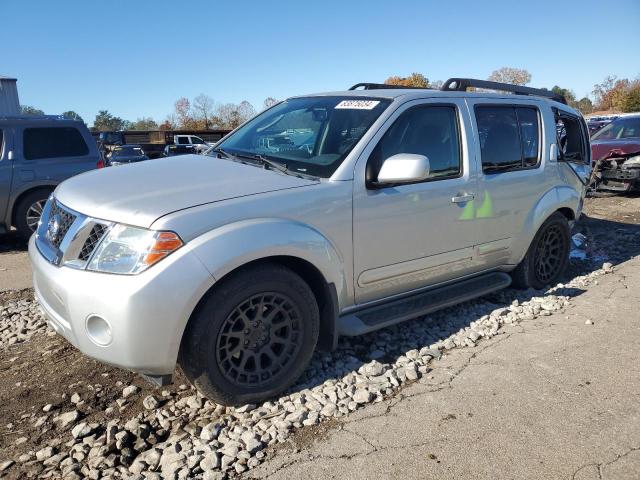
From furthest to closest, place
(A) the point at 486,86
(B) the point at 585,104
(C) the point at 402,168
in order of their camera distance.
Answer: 1. (B) the point at 585,104
2. (A) the point at 486,86
3. (C) the point at 402,168

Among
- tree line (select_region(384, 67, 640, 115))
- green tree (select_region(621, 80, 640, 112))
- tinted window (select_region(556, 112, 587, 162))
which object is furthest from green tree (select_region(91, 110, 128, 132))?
tinted window (select_region(556, 112, 587, 162))

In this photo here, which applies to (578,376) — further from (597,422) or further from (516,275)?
(516,275)

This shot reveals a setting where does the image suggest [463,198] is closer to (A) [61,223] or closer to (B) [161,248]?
(B) [161,248]

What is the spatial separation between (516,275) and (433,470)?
9.71 feet

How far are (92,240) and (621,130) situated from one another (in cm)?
1264

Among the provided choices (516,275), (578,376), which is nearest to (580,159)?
(516,275)

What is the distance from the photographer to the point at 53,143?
7.59 meters

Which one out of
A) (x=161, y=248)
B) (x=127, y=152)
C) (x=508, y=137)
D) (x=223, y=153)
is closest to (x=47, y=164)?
(x=223, y=153)

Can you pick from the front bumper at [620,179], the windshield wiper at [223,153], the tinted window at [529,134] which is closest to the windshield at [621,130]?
the front bumper at [620,179]

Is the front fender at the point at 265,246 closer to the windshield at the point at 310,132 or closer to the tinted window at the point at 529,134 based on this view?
the windshield at the point at 310,132

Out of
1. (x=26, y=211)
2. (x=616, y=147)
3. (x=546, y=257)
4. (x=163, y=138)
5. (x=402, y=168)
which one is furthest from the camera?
(x=163, y=138)

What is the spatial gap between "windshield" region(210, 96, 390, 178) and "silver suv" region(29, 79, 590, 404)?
0.02 m

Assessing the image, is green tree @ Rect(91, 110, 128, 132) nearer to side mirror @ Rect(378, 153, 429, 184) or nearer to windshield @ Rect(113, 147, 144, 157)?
windshield @ Rect(113, 147, 144, 157)

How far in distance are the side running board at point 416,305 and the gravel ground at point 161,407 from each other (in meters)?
0.29
